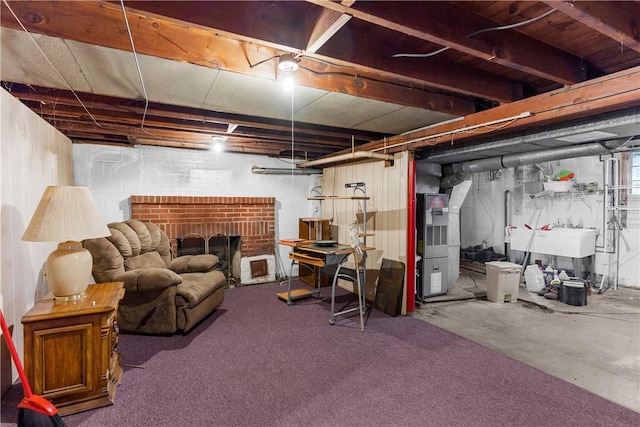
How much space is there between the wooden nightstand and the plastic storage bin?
14.5 feet

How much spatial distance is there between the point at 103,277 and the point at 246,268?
8.25ft

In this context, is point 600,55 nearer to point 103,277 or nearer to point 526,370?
point 526,370

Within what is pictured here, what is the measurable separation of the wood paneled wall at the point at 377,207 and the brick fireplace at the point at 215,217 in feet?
3.96

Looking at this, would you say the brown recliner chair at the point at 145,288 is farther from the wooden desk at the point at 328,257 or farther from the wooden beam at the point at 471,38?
the wooden beam at the point at 471,38

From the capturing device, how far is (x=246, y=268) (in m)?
5.29

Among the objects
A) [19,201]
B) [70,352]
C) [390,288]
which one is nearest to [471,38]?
[390,288]

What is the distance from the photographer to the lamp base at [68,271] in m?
2.06

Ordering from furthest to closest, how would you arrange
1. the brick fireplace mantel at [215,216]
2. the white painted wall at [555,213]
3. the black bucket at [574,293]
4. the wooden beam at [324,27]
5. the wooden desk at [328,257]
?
the white painted wall at [555,213], the brick fireplace mantel at [215,216], the black bucket at [574,293], the wooden desk at [328,257], the wooden beam at [324,27]

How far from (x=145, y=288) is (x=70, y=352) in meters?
0.96

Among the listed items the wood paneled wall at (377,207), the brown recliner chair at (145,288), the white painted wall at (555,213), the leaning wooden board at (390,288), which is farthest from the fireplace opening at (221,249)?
the white painted wall at (555,213)

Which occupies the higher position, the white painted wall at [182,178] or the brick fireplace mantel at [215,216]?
the white painted wall at [182,178]

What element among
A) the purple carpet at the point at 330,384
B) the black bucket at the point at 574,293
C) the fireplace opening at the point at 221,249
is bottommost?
the purple carpet at the point at 330,384

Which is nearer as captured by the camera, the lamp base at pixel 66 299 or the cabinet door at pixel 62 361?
the cabinet door at pixel 62 361

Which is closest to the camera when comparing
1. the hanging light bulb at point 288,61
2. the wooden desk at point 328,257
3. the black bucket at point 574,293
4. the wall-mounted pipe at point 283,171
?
the hanging light bulb at point 288,61
